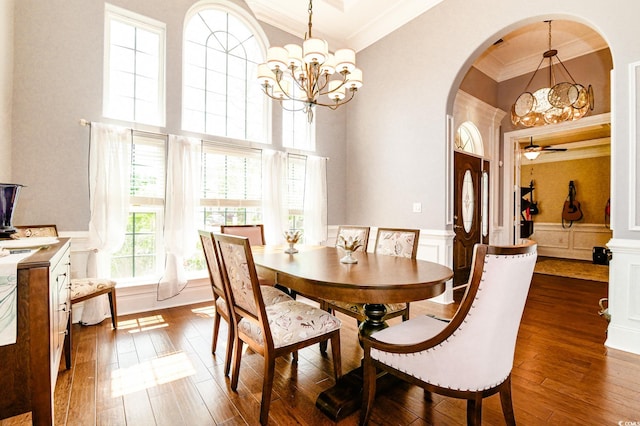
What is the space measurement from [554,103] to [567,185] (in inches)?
205

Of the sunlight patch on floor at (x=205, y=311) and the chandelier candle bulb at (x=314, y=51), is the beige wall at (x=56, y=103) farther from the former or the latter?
the chandelier candle bulb at (x=314, y=51)

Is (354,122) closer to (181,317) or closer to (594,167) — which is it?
(181,317)

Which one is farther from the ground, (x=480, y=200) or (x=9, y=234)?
(x=480, y=200)

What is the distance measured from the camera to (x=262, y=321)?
1.50m

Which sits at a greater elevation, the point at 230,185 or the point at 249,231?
the point at 230,185

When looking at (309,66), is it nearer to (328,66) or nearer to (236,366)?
(328,66)

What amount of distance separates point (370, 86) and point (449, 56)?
128 centimetres

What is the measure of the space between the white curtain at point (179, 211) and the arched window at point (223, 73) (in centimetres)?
41

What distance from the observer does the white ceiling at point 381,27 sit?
392 cm

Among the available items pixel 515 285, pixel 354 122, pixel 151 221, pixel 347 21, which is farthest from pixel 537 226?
pixel 151 221

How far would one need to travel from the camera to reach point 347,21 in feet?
14.1

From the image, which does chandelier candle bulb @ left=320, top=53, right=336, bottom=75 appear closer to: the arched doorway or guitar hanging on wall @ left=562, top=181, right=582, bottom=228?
the arched doorway

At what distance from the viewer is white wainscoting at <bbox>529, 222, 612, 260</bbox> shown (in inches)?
268

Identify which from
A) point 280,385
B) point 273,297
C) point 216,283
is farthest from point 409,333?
point 216,283
